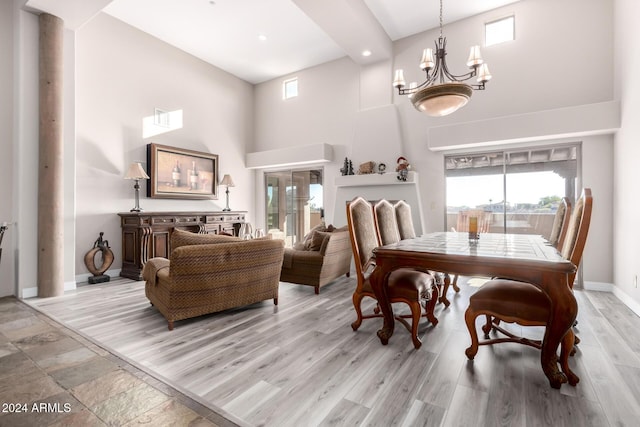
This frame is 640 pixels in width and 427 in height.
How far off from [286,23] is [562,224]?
4960mm

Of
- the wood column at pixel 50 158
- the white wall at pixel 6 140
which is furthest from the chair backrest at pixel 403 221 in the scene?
the white wall at pixel 6 140

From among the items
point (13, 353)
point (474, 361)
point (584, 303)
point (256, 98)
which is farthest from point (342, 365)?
point (256, 98)

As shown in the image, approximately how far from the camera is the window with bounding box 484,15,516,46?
185 inches

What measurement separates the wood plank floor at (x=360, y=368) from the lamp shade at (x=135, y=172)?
2.29m

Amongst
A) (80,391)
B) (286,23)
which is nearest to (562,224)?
(80,391)

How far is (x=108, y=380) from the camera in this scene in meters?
1.87

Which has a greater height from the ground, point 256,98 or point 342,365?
point 256,98

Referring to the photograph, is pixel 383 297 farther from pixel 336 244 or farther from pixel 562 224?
pixel 562 224

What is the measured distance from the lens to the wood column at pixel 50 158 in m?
3.67

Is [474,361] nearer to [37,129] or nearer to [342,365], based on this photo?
[342,365]

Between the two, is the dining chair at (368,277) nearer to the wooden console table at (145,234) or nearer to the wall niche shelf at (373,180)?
the wall niche shelf at (373,180)

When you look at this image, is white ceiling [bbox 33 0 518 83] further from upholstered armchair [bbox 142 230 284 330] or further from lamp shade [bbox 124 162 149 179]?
upholstered armchair [bbox 142 230 284 330]

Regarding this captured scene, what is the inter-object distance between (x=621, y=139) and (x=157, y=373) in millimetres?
5417

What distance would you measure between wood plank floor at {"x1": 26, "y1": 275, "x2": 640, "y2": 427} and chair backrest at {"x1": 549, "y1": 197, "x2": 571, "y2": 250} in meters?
0.80
